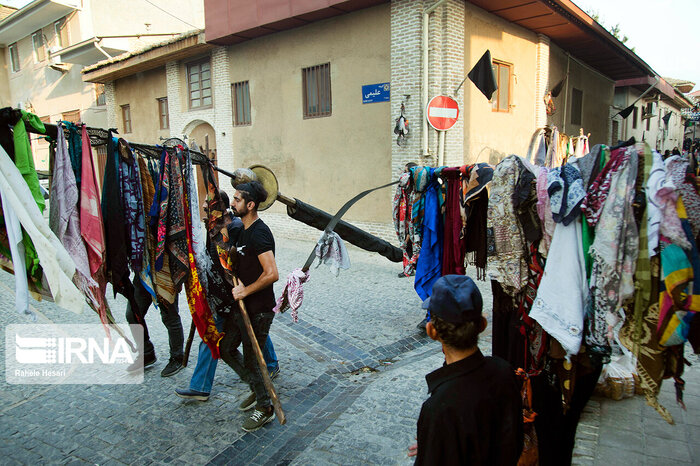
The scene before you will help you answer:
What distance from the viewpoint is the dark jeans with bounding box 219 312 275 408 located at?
3.79 metres

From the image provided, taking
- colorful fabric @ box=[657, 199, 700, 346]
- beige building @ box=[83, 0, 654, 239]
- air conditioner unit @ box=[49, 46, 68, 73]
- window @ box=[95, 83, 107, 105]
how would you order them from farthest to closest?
air conditioner unit @ box=[49, 46, 68, 73], window @ box=[95, 83, 107, 105], beige building @ box=[83, 0, 654, 239], colorful fabric @ box=[657, 199, 700, 346]

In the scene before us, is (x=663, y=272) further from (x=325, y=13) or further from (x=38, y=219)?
(x=325, y=13)

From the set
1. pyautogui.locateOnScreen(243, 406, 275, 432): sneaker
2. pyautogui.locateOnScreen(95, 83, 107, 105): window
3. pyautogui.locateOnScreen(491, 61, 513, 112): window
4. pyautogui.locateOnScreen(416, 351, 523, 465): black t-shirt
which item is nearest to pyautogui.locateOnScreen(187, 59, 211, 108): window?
pyautogui.locateOnScreen(95, 83, 107, 105): window

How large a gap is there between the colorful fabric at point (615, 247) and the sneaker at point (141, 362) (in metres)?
4.27

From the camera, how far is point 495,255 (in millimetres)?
3020

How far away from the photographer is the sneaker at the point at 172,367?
4586 millimetres

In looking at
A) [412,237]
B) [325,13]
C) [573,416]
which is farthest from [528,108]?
[573,416]

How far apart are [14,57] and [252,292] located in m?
30.2

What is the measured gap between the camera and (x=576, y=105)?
15984 mm

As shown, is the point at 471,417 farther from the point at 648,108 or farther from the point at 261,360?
the point at 648,108

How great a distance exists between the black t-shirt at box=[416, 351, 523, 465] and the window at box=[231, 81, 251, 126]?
12.7 meters

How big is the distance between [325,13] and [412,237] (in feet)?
27.3

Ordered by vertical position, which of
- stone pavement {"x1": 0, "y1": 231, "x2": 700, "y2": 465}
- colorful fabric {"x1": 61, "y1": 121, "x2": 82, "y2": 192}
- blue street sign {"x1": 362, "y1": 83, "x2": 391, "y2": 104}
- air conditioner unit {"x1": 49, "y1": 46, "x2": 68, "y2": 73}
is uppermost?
air conditioner unit {"x1": 49, "y1": 46, "x2": 68, "y2": 73}

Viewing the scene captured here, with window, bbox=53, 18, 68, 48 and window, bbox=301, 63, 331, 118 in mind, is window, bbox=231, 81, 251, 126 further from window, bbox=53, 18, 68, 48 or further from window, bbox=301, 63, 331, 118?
window, bbox=53, 18, 68, 48
